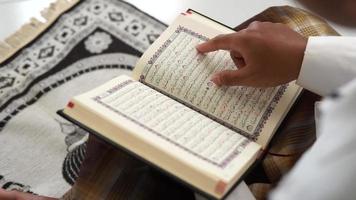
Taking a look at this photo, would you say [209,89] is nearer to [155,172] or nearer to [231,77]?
[231,77]

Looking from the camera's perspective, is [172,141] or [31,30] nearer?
[172,141]

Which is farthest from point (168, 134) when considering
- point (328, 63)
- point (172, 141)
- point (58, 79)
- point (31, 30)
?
point (31, 30)

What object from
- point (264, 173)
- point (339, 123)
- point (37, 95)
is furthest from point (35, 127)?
point (339, 123)

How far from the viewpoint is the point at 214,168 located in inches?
20.6

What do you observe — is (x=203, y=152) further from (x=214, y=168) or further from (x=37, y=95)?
(x=37, y=95)

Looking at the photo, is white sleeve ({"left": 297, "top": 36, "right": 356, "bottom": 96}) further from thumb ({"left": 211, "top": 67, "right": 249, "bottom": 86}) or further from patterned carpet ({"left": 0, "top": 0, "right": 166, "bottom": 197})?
patterned carpet ({"left": 0, "top": 0, "right": 166, "bottom": 197})

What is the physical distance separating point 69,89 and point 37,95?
7cm

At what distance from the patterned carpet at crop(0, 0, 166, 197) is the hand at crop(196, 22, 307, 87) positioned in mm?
452

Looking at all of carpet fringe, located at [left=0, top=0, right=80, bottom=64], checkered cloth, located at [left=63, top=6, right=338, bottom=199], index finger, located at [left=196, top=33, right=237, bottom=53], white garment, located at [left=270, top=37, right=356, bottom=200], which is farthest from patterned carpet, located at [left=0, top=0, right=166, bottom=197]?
white garment, located at [left=270, top=37, right=356, bottom=200]

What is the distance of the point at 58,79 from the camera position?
1.14 metres

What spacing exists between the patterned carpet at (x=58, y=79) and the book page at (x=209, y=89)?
0.36 meters

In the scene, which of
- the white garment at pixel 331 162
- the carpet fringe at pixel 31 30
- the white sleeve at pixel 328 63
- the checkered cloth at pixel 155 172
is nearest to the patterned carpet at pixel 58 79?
the carpet fringe at pixel 31 30

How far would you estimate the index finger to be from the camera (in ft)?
2.24

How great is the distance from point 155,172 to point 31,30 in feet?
2.32
